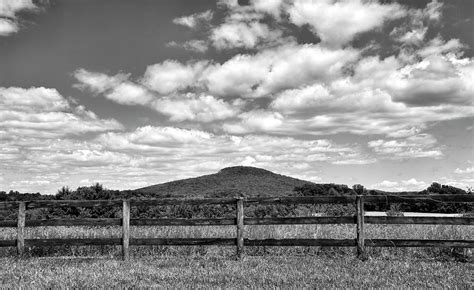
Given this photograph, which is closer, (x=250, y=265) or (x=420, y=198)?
(x=250, y=265)

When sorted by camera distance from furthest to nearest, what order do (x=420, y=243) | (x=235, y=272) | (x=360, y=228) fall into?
(x=360, y=228)
(x=420, y=243)
(x=235, y=272)

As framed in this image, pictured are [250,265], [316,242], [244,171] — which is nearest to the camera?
[250,265]

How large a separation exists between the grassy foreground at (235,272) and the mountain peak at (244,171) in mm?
92079

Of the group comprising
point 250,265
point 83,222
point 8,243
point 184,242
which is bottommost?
point 250,265

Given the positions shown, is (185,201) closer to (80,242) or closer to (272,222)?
(272,222)

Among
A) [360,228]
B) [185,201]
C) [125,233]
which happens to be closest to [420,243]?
[360,228]

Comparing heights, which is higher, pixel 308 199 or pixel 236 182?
pixel 236 182

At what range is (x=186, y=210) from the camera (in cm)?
2984

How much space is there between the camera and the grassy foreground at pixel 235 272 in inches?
354

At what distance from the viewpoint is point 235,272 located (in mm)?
10156

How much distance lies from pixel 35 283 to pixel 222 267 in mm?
3953

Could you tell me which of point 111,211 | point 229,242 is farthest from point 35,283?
point 111,211

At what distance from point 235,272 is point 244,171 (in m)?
95.7

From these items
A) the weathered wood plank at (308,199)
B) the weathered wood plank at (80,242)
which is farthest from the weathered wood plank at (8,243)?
the weathered wood plank at (308,199)
